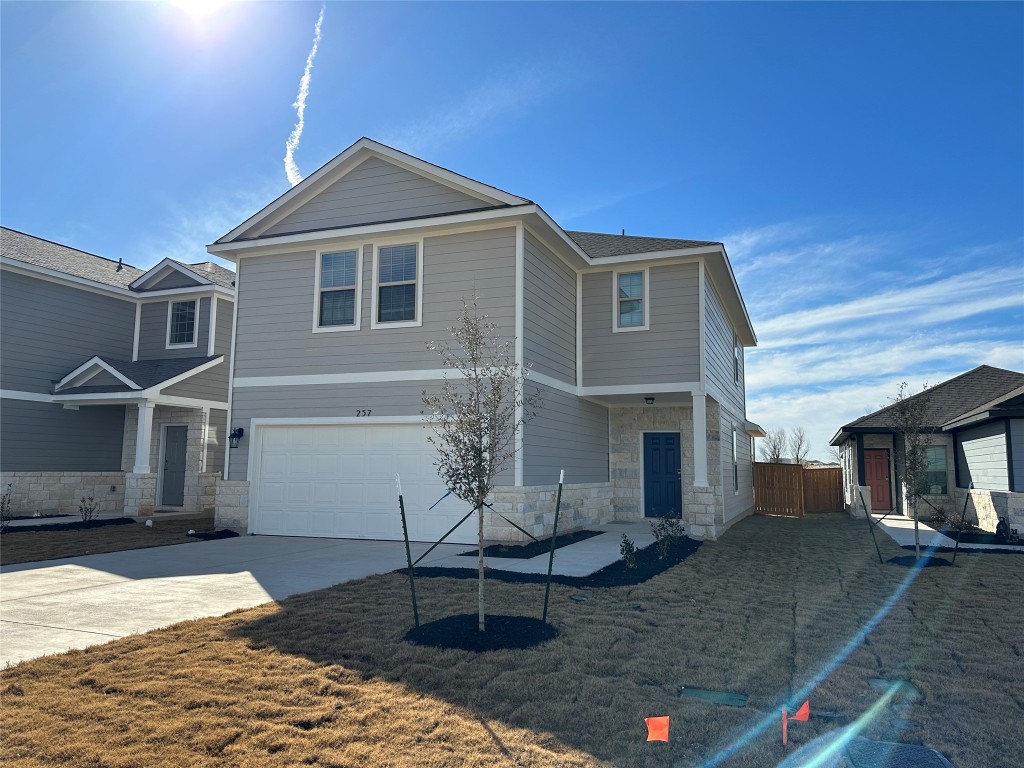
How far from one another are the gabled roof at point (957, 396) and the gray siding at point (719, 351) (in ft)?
12.7

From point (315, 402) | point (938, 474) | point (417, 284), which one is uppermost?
point (417, 284)

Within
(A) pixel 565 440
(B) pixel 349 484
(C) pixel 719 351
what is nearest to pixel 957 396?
(C) pixel 719 351

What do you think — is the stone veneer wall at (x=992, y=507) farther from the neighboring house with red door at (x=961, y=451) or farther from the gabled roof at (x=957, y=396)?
the gabled roof at (x=957, y=396)

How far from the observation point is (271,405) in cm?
1279

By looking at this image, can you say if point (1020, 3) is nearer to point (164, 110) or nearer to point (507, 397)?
point (507, 397)

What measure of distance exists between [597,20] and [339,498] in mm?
9005

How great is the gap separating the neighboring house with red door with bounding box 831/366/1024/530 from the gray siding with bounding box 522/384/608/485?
19.1ft

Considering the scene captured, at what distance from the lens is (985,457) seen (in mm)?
15258

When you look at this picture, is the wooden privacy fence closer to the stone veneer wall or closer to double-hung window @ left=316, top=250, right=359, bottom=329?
the stone veneer wall

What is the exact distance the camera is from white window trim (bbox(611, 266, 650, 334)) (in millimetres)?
13406

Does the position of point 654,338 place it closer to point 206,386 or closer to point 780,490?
point 780,490

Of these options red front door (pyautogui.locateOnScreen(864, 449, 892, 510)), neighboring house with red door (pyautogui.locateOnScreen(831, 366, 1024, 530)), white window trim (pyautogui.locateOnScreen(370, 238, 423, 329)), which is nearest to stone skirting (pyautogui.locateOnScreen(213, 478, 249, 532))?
white window trim (pyautogui.locateOnScreen(370, 238, 423, 329))

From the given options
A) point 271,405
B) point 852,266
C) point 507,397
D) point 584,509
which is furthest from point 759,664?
point 852,266

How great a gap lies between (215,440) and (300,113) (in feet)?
29.2
